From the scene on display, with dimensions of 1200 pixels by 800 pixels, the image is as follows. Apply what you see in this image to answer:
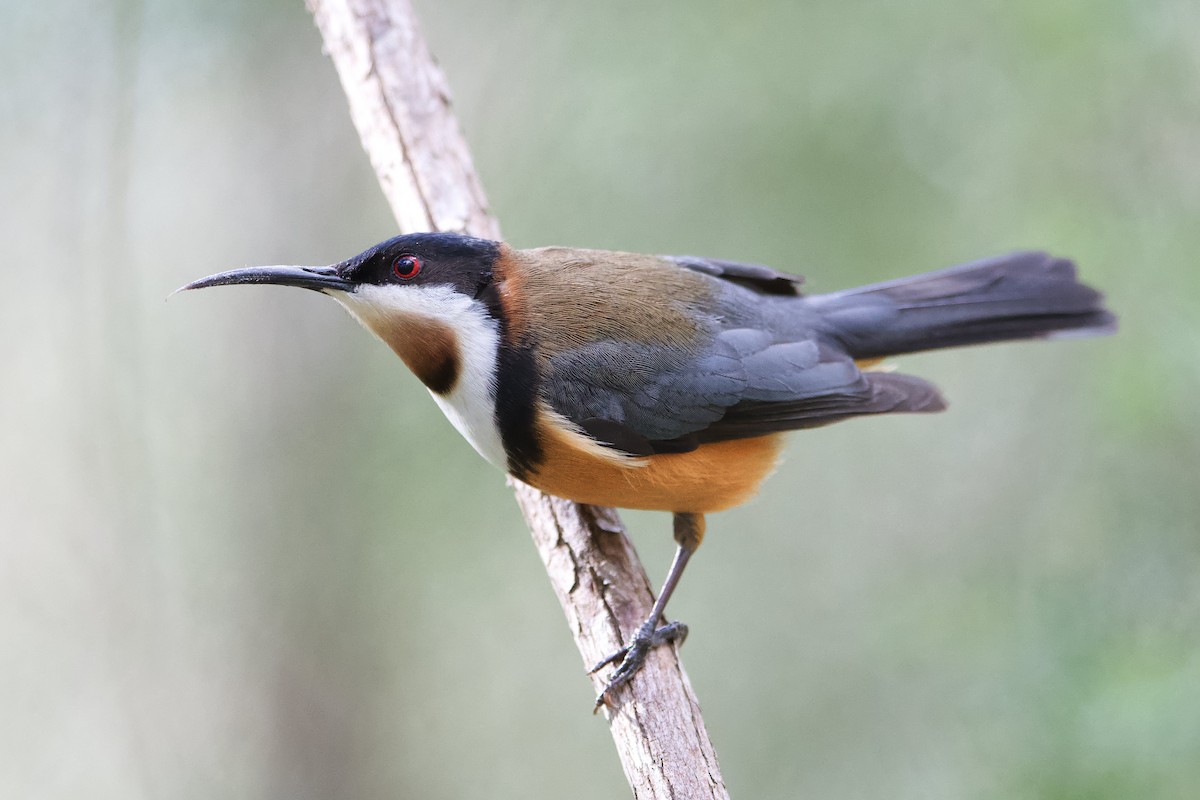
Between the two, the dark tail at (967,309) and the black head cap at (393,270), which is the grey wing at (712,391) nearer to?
the dark tail at (967,309)

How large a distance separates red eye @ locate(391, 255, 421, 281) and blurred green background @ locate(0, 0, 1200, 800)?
85.3 inches

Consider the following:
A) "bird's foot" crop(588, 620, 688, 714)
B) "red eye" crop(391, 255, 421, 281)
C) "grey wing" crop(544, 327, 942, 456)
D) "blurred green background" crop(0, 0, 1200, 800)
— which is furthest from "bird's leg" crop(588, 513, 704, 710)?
"blurred green background" crop(0, 0, 1200, 800)

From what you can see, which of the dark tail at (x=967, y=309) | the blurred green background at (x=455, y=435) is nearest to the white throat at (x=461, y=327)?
the dark tail at (x=967, y=309)

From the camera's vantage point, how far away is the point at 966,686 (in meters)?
3.93

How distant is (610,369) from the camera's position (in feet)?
9.67

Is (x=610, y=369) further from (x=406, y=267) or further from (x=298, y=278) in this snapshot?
Result: (x=298, y=278)

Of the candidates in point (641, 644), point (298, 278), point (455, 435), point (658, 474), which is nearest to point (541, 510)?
point (658, 474)

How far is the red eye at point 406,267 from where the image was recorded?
2846mm

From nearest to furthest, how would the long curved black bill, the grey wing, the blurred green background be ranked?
the long curved black bill
the grey wing
the blurred green background

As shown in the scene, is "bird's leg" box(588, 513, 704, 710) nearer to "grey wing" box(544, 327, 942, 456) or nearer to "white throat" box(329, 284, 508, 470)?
"grey wing" box(544, 327, 942, 456)

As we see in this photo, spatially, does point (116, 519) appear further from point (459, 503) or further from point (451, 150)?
point (451, 150)

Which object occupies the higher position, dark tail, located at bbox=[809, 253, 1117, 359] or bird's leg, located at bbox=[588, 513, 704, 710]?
dark tail, located at bbox=[809, 253, 1117, 359]

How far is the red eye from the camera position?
285 cm

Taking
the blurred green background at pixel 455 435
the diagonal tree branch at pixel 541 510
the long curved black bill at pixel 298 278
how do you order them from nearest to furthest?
the diagonal tree branch at pixel 541 510
the long curved black bill at pixel 298 278
the blurred green background at pixel 455 435
